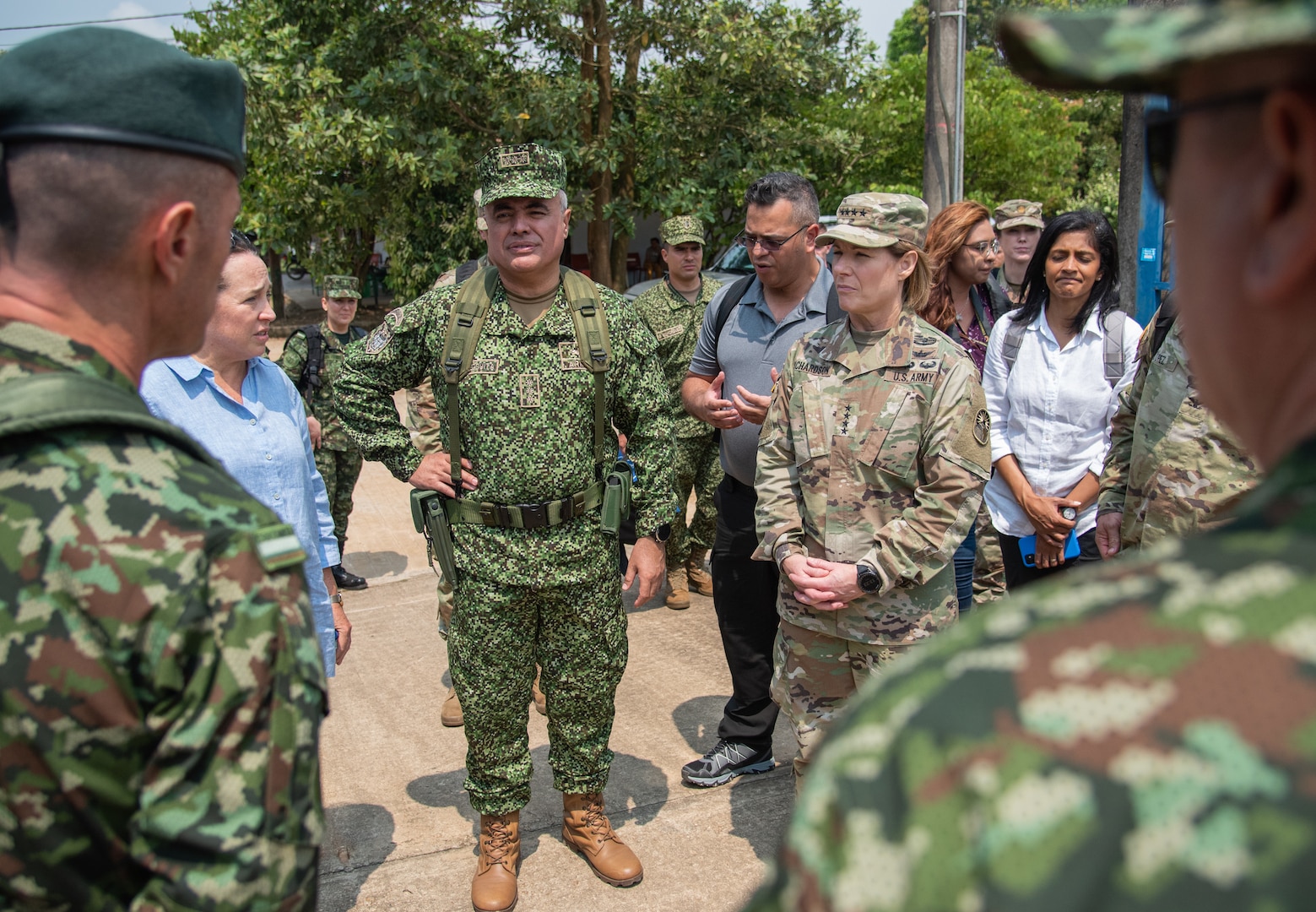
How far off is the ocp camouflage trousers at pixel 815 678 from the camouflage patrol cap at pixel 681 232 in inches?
144

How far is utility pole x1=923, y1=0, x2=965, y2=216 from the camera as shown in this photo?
6598mm

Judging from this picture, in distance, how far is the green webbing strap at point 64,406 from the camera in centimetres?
118

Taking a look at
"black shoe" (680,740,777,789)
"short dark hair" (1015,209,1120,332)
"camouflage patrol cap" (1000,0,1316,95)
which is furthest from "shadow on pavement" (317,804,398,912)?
"camouflage patrol cap" (1000,0,1316,95)

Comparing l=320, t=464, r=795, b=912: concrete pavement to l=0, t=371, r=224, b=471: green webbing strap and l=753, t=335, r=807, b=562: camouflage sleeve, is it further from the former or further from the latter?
l=0, t=371, r=224, b=471: green webbing strap

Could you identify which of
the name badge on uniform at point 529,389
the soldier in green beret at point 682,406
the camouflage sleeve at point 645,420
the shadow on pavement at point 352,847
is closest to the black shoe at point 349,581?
the soldier in green beret at point 682,406

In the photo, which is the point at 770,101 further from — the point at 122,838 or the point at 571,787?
the point at 122,838

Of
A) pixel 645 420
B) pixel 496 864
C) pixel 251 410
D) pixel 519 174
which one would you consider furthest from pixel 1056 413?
pixel 251 410

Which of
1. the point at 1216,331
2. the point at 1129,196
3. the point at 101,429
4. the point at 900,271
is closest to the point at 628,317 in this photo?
the point at 900,271

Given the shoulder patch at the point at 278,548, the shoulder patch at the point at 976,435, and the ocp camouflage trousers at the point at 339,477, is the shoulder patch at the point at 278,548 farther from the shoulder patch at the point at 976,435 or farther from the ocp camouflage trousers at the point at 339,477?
the ocp camouflage trousers at the point at 339,477

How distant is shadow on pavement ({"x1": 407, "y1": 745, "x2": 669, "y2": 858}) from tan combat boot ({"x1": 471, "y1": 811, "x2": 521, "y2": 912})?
8.9 inches

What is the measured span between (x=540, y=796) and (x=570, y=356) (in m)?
1.69

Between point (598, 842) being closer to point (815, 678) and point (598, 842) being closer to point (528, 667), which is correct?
point (528, 667)

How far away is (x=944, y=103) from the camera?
263 inches

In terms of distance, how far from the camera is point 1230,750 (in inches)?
24.2
